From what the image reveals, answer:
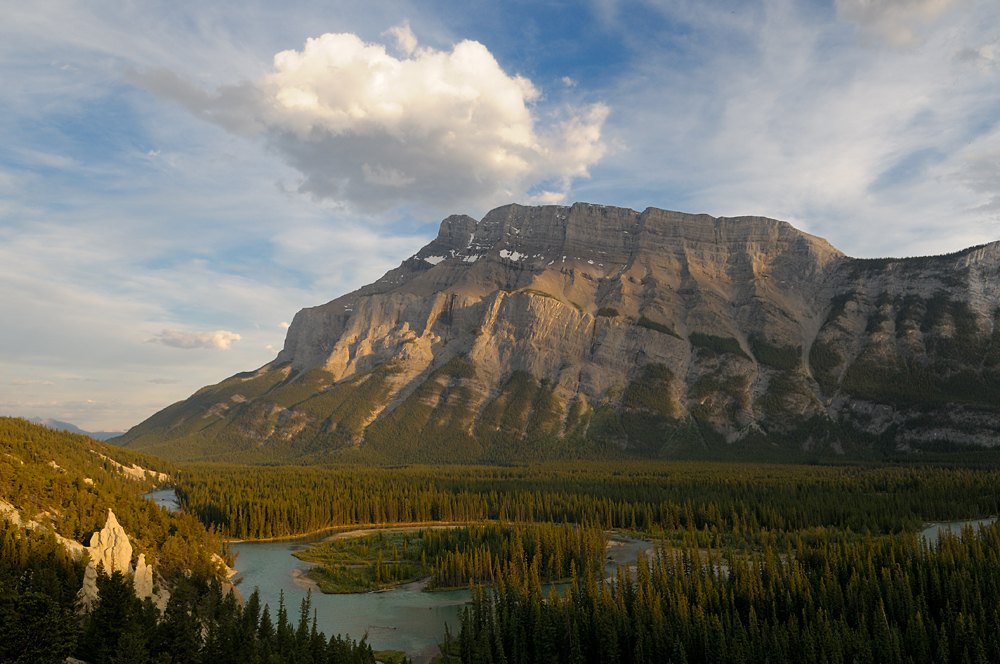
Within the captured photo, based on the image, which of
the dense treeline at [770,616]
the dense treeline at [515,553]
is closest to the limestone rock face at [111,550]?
the dense treeline at [770,616]

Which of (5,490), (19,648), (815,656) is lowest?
(815,656)

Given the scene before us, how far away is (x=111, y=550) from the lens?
7044 cm

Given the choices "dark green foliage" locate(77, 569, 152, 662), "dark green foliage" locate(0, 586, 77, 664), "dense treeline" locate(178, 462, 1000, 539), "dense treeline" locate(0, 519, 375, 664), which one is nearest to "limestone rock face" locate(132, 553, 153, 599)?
"dense treeline" locate(0, 519, 375, 664)

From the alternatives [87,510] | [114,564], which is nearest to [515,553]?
[114,564]

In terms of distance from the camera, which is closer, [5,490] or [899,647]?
[899,647]

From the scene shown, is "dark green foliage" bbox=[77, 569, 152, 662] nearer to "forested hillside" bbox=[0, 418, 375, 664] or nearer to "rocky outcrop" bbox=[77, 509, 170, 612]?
"forested hillside" bbox=[0, 418, 375, 664]

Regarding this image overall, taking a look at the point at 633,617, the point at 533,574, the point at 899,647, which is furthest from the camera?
the point at 533,574

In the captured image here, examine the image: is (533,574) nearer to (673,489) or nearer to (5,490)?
(5,490)

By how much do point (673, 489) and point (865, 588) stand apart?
4123 inches

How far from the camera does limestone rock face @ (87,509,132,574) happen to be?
228 ft

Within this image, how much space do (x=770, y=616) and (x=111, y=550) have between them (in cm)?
7895

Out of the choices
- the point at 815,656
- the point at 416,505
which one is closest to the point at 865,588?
the point at 815,656

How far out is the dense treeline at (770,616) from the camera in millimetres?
71688

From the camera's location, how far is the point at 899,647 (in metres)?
69.9
